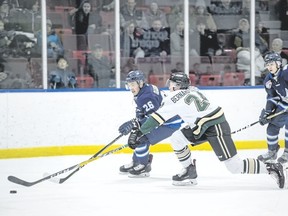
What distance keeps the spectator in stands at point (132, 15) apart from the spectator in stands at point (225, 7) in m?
0.80

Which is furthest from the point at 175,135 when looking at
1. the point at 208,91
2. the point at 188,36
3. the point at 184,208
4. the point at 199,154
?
the point at 188,36

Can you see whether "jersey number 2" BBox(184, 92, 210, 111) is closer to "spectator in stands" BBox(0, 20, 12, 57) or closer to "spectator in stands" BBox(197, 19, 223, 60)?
"spectator in stands" BBox(0, 20, 12, 57)

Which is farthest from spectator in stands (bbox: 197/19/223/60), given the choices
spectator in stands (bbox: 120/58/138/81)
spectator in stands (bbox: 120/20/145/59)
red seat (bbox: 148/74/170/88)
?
spectator in stands (bbox: 120/58/138/81)

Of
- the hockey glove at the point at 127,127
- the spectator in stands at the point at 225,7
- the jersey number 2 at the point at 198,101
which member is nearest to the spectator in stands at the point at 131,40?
the spectator in stands at the point at 225,7

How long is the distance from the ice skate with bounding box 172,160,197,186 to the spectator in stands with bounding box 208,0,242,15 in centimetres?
330

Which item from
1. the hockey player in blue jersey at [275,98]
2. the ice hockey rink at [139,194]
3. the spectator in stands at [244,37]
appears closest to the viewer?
the ice hockey rink at [139,194]

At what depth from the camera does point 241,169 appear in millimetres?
4676

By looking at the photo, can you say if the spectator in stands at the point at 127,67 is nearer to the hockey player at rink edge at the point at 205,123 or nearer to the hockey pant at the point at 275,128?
the hockey pant at the point at 275,128

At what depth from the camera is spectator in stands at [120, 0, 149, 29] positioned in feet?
24.4

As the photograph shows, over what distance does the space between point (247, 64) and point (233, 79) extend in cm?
23

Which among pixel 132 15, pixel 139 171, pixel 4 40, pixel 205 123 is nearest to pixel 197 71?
pixel 132 15

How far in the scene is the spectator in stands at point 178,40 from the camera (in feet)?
25.2

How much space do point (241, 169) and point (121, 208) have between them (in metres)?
0.92

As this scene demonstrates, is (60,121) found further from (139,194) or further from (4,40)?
(139,194)
